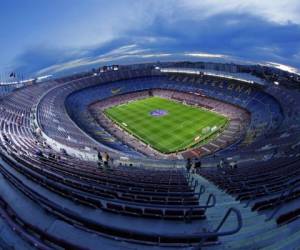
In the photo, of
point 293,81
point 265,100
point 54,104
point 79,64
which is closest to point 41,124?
point 54,104

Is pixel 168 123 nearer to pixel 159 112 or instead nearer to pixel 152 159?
pixel 159 112

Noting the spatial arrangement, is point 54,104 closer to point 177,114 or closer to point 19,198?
point 177,114

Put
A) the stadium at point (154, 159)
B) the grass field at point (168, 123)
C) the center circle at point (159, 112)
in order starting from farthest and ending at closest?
the center circle at point (159, 112) < the grass field at point (168, 123) < the stadium at point (154, 159)

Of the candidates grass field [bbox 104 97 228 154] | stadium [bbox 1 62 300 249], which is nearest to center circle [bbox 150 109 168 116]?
grass field [bbox 104 97 228 154]

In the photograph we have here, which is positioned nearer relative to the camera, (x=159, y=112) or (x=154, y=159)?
(x=154, y=159)

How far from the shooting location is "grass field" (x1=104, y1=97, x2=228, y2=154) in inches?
1714

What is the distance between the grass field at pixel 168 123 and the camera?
143 feet

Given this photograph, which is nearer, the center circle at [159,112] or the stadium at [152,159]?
the stadium at [152,159]

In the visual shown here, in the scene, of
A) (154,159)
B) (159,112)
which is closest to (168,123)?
(159,112)

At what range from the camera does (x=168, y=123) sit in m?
50.8

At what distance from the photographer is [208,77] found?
219 ft

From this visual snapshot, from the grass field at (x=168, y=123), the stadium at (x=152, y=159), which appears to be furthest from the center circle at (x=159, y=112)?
the stadium at (x=152, y=159)

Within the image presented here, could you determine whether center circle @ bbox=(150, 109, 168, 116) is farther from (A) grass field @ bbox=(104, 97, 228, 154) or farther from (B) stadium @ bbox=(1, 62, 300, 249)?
(B) stadium @ bbox=(1, 62, 300, 249)

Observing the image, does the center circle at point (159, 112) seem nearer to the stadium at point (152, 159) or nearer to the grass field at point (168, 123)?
the grass field at point (168, 123)
